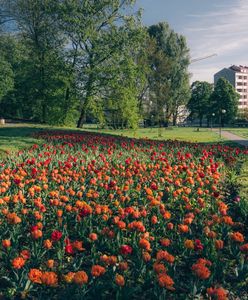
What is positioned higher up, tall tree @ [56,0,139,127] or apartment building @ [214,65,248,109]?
apartment building @ [214,65,248,109]

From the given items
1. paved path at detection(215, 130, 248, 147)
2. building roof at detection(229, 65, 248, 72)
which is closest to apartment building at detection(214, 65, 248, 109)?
building roof at detection(229, 65, 248, 72)

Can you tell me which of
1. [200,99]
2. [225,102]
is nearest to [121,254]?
[225,102]

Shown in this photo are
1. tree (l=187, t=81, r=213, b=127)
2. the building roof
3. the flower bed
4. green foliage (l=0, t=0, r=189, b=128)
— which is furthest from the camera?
the building roof

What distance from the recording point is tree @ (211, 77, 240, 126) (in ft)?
280

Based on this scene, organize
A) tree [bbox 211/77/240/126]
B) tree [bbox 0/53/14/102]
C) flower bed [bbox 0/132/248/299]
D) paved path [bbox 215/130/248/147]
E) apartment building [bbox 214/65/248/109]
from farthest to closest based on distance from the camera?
1. apartment building [bbox 214/65/248/109]
2. tree [bbox 211/77/240/126]
3. tree [bbox 0/53/14/102]
4. paved path [bbox 215/130/248/147]
5. flower bed [bbox 0/132/248/299]

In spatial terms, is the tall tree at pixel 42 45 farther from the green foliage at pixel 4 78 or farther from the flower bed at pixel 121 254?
the flower bed at pixel 121 254

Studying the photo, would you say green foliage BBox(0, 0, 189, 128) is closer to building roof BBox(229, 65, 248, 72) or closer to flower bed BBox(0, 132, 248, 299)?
flower bed BBox(0, 132, 248, 299)

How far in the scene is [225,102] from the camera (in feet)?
283

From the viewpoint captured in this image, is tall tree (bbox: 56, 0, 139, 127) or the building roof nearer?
tall tree (bbox: 56, 0, 139, 127)

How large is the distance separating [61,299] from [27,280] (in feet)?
1.29

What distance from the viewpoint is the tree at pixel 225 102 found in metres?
85.4

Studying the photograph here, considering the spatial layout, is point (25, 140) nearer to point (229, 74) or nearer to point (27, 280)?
point (27, 280)

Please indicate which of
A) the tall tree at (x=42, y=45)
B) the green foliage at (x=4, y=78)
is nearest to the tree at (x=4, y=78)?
the green foliage at (x=4, y=78)

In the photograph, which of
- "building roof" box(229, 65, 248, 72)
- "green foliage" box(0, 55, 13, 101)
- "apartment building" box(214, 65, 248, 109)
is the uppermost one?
"building roof" box(229, 65, 248, 72)
